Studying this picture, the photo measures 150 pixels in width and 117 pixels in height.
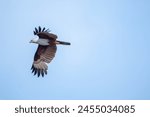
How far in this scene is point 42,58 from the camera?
17.2 m

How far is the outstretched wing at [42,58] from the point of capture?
17.1 meters

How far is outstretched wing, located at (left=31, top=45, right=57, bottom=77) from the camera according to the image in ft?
56.1

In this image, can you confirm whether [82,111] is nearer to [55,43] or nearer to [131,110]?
[131,110]

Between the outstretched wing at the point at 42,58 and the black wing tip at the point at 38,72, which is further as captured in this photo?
the black wing tip at the point at 38,72

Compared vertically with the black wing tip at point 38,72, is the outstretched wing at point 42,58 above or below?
above

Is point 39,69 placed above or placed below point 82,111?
above

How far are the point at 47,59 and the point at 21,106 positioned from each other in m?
2.72

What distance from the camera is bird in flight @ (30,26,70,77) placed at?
55.7ft

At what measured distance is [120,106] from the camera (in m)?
14.7

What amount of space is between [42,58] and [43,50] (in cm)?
25

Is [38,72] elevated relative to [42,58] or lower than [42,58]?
lower

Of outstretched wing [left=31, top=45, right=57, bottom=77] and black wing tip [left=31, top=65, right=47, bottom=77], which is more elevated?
outstretched wing [left=31, top=45, right=57, bottom=77]

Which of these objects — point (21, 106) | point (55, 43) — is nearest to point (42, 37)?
point (55, 43)

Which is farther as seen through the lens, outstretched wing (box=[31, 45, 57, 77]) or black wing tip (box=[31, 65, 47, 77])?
black wing tip (box=[31, 65, 47, 77])
